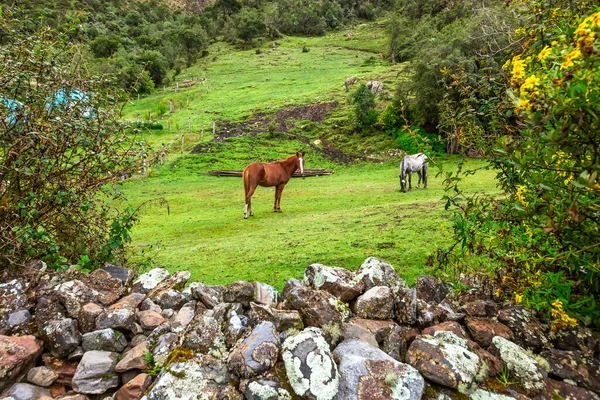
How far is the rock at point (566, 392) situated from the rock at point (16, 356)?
4698 mm

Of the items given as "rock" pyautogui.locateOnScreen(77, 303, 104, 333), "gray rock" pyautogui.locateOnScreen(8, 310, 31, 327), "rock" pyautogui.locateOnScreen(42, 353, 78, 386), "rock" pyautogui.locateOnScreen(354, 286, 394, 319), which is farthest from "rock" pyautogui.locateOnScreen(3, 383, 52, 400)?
"rock" pyautogui.locateOnScreen(354, 286, 394, 319)

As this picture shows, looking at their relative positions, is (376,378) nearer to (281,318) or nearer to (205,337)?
(281,318)

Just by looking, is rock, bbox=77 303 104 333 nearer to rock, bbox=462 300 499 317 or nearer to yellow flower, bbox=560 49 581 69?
rock, bbox=462 300 499 317

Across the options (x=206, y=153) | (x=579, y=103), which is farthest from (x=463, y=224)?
(x=206, y=153)

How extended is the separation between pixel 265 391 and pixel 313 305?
40.2 inches

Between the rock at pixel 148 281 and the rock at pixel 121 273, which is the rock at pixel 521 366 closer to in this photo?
the rock at pixel 148 281

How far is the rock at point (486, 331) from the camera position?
335cm

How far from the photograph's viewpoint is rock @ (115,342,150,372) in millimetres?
3277

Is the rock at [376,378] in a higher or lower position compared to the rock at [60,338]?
lower

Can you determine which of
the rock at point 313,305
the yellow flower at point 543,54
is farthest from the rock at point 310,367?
the yellow flower at point 543,54

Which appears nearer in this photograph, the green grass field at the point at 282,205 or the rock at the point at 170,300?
the rock at the point at 170,300

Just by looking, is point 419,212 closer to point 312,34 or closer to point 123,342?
point 123,342

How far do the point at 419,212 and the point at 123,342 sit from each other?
914 cm

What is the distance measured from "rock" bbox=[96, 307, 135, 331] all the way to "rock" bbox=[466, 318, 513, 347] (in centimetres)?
362
